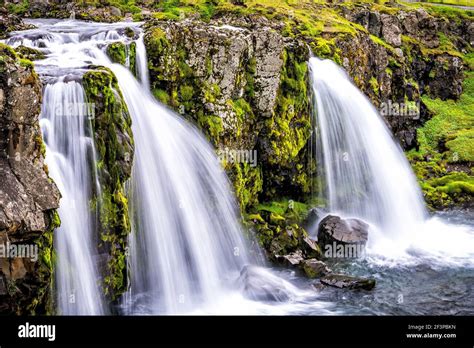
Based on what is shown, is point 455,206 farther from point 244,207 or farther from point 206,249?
point 206,249

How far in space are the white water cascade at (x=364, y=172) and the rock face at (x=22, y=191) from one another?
1653 cm

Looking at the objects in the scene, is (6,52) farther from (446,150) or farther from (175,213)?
(446,150)

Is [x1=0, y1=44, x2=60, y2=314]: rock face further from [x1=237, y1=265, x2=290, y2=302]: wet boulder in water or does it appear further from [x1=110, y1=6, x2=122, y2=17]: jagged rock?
[x1=110, y1=6, x2=122, y2=17]: jagged rock

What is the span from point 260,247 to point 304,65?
1027cm

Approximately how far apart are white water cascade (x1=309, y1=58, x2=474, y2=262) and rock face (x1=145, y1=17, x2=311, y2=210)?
1.64m

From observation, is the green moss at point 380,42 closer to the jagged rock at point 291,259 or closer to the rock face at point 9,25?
the jagged rock at point 291,259

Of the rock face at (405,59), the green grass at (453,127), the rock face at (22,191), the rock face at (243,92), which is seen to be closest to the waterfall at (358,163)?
the rock face at (243,92)

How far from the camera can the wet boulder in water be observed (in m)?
17.3

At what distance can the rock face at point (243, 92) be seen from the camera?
21141mm

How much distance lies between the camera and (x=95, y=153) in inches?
566

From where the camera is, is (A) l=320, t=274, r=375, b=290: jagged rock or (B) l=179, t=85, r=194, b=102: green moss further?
(B) l=179, t=85, r=194, b=102: green moss

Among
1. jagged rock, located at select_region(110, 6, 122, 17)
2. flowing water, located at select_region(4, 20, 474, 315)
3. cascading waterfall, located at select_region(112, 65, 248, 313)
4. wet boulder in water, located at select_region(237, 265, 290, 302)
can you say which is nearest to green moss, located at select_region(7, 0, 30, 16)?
jagged rock, located at select_region(110, 6, 122, 17)

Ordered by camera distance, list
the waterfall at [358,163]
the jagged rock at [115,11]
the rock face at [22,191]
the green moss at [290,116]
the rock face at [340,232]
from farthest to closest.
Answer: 1. the jagged rock at [115,11]
2. the waterfall at [358,163]
3. the green moss at [290,116]
4. the rock face at [340,232]
5. the rock face at [22,191]
